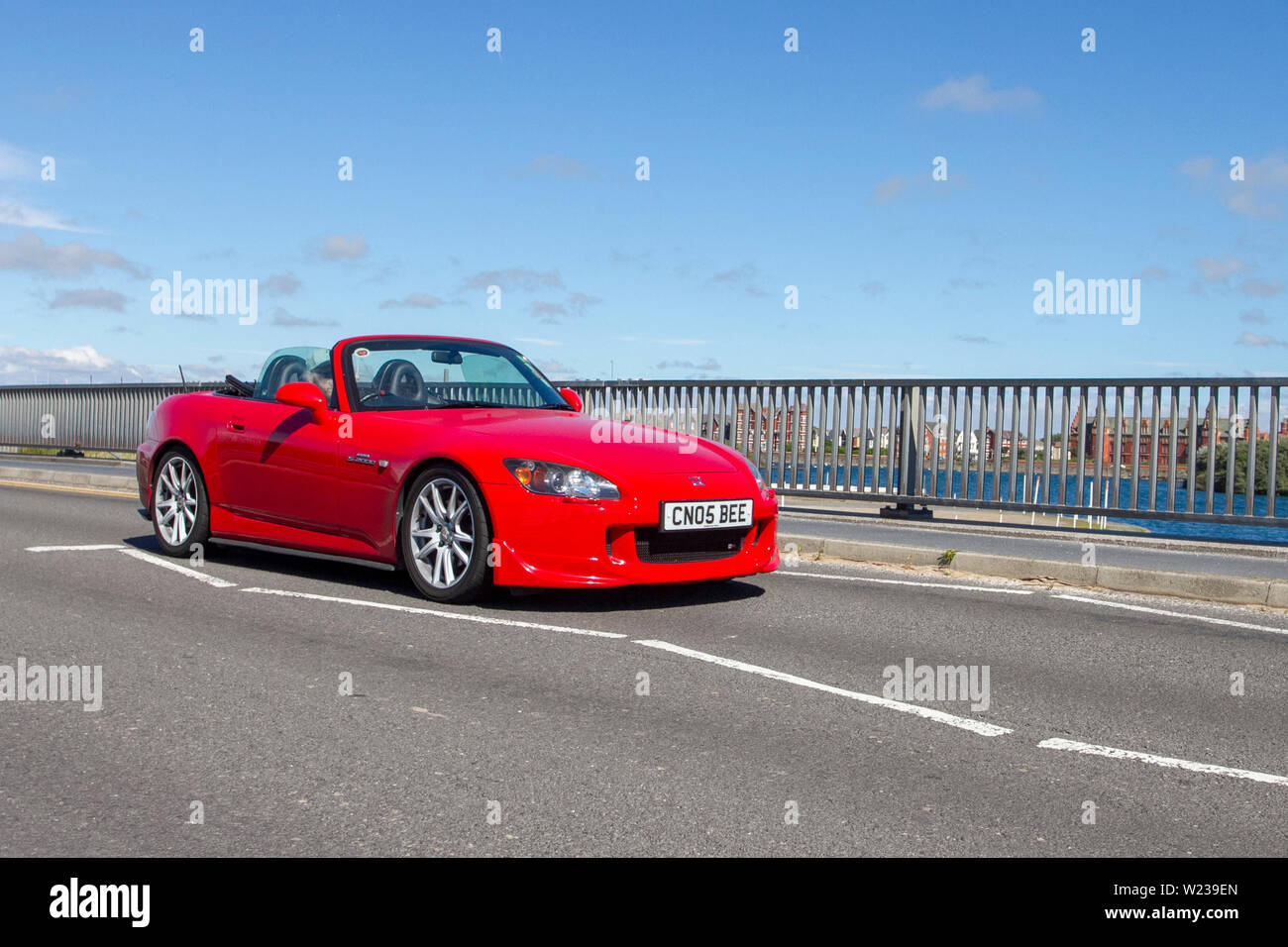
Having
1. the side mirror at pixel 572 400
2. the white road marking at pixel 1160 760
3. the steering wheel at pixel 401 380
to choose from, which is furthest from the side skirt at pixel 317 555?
the white road marking at pixel 1160 760

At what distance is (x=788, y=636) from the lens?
625 centimetres

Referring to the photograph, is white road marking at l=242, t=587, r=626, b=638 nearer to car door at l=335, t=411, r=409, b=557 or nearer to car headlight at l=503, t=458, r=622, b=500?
car door at l=335, t=411, r=409, b=557

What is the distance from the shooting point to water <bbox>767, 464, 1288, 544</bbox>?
429 inches

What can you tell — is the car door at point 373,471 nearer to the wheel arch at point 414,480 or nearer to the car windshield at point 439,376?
the wheel arch at point 414,480

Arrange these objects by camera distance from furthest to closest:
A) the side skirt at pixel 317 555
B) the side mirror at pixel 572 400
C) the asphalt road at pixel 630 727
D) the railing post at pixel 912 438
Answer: the railing post at pixel 912 438, the side mirror at pixel 572 400, the side skirt at pixel 317 555, the asphalt road at pixel 630 727

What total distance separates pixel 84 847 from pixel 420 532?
12.7 ft

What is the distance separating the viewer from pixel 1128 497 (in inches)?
452

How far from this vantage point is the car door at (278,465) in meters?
7.62

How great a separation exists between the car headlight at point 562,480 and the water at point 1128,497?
666 centimetres

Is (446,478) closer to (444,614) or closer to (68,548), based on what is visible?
(444,614)

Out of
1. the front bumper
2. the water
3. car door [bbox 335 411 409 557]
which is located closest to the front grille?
the front bumper

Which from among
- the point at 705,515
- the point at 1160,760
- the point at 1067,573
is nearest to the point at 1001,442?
the point at 1067,573

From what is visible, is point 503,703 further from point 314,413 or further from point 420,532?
point 314,413

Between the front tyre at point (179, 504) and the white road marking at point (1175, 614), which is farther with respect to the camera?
the front tyre at point (179, 504)
